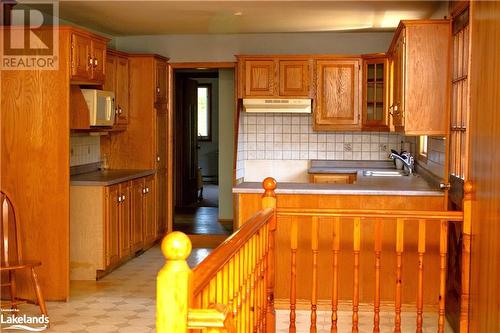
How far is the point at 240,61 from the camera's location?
831cm

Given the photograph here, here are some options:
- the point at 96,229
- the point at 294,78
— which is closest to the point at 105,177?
the point at 96,229

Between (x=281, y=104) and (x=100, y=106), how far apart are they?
7.10 feet

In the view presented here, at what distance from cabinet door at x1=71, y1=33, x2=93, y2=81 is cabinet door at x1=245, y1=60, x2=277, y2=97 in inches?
92.4

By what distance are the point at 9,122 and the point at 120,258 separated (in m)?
1.90

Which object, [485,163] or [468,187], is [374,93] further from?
[485,163]

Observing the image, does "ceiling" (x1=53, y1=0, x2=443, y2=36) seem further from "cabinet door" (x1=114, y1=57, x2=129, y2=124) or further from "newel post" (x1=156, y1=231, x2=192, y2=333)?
"newel post" (x1=156, y1=231, x2=192, y2=333)

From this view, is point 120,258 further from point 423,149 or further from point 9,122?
point 423,149

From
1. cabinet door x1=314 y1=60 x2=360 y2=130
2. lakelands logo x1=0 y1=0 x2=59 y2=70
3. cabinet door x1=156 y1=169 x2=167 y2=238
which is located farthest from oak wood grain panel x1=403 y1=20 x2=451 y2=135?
cabinet door x1=156 y1=169 x2=167 y2=238

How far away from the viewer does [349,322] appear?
540 centimetres

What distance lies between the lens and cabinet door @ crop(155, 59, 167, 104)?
841cm

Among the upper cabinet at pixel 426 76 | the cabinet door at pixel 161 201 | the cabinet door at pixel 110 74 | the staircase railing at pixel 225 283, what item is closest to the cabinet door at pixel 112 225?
the cabinet door at pixel 110 74

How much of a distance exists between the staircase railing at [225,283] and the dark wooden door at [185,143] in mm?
7281

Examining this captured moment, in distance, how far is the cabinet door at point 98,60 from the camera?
645 centimetres

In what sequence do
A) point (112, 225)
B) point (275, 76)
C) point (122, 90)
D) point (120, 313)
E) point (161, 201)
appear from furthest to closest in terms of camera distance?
1. point (161, 201)
2. point (275, 76)
3. point (122, 90)
4. point (112, 225)
5. point (120, 313)
